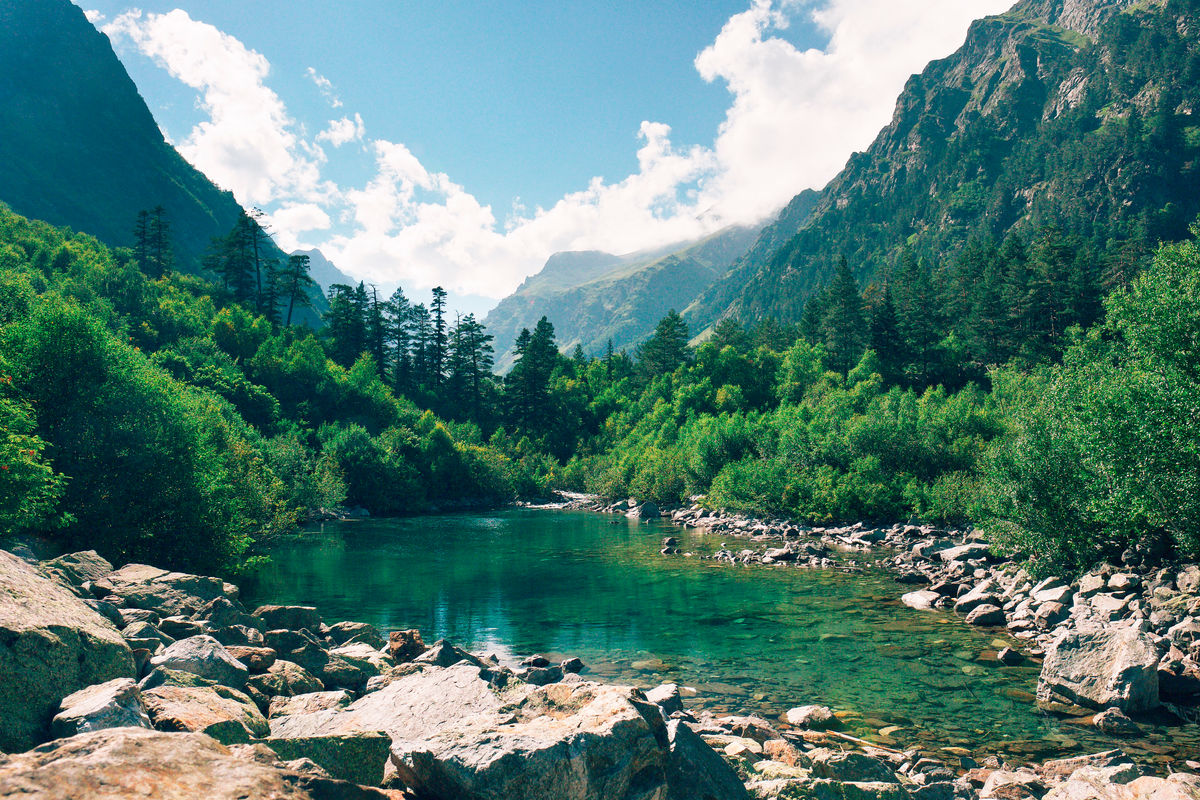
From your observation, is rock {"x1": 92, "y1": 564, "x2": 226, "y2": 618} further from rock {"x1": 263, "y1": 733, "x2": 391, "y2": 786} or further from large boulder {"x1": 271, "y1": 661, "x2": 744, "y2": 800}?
rock {"x1": 263, "y1": 733, "x2": 391, "y2": 786}

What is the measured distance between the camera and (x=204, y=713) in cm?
826

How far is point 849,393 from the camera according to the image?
7956 cm

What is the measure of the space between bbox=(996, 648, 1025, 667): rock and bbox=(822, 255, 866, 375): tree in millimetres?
87778

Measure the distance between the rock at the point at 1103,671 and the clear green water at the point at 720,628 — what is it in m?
0.93

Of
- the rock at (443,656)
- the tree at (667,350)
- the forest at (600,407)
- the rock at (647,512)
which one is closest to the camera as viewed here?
the rock at (443,656)

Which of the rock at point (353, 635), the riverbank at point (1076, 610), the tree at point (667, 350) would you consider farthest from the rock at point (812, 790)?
the tree at point (667, 350)

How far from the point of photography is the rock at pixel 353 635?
2145cm

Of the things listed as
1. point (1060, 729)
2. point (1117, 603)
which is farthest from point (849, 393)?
point (1060, 729)

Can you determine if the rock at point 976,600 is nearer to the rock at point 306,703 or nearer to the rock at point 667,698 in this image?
the rock at point 667,698

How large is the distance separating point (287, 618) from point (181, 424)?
14.5m

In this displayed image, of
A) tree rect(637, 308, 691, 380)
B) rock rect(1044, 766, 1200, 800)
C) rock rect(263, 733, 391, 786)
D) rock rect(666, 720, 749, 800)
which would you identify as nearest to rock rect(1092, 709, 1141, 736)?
rock rect(1044, 766, 1200, 800)

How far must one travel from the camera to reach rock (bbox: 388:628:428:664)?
18953 mm

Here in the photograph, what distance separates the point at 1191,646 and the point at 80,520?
1590 inches

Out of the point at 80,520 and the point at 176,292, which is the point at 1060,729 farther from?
the point at 176,292
